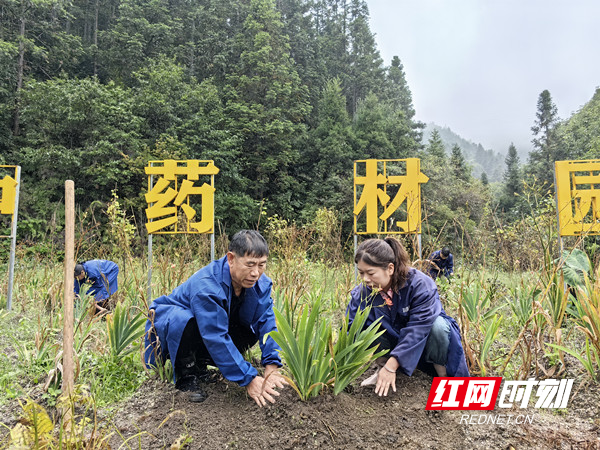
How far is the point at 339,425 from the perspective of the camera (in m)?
1.69

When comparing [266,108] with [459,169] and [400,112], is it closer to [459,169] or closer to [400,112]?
[400,112]

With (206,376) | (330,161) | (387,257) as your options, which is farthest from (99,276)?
(330,161)

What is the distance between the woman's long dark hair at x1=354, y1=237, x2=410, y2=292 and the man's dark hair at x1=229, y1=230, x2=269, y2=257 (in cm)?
53

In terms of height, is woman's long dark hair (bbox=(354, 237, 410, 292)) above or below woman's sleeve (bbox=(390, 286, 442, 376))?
above

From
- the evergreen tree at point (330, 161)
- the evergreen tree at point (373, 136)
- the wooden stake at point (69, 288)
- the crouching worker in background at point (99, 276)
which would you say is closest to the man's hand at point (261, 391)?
the wooden stake at point (69, 288)

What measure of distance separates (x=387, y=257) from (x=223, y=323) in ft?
2.96

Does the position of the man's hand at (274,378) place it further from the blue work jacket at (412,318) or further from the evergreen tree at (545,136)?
the evergreen tree at (545,136)

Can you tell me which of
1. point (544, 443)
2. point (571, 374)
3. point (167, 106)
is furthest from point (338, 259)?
point (167, 106)

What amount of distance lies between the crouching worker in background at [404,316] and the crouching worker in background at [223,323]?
51cm

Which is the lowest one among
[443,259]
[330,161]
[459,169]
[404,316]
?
[404,316]

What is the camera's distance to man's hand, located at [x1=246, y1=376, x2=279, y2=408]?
179cm

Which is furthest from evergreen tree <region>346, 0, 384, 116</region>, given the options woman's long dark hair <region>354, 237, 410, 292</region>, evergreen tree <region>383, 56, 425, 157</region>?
woman's long dark hair <region>354, 237, 410, 292</region>

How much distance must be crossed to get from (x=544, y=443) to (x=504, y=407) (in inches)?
11.5

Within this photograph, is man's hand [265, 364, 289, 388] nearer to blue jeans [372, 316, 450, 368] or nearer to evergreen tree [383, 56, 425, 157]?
blue jeans [372, 316, 450, 368]
